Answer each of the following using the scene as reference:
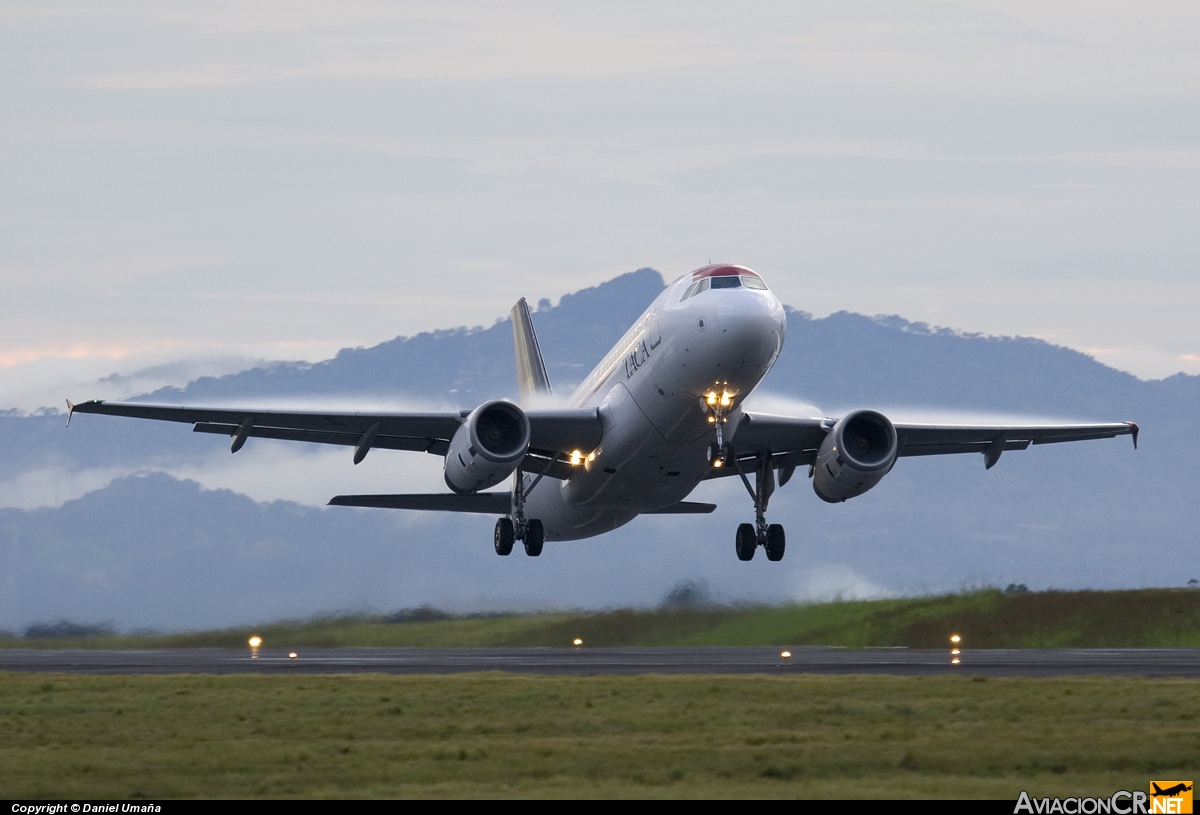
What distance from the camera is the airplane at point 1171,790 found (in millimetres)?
16203

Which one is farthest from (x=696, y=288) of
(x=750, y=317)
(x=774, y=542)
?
(x=774, y=542)

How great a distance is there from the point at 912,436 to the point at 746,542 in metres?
5.24

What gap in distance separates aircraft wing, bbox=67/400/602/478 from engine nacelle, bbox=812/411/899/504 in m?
5.22

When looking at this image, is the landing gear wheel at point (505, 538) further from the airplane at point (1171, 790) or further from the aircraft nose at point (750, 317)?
the airplane at point (1171, 790)

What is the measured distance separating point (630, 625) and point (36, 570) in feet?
79.3

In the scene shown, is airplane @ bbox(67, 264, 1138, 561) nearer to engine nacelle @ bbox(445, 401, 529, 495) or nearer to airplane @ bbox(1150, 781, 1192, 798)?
engine nacelle @ bbox(445, 401, 529, 495)

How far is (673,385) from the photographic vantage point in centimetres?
3164

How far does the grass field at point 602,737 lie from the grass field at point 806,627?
714 inches

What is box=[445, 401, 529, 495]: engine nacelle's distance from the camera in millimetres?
33250

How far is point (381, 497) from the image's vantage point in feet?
134

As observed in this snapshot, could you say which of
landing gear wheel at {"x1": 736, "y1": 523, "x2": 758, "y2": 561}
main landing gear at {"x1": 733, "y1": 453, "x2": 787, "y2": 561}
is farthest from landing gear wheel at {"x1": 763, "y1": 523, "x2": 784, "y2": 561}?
landing gear wheel at {"x1": 736, "y1": 523, "x2": 758, "y2": 561}

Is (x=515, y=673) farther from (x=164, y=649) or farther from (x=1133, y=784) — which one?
(x=164, y=649)

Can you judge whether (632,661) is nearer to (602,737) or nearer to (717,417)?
(717,417)

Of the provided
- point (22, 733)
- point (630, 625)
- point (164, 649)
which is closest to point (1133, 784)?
point (22, 733)
